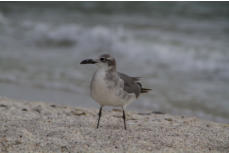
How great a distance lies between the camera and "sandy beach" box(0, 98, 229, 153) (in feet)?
14.0

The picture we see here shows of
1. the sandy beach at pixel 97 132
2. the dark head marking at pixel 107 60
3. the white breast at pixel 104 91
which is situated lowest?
the sandy beach at pixel 97 132

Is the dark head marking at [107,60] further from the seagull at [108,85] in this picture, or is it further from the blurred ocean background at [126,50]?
the blurred ocean background at [126,50]

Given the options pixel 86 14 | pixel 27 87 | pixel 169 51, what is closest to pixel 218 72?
pixel 169 51

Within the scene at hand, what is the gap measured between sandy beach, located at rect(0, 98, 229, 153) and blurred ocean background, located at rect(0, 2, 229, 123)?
3.79 ft

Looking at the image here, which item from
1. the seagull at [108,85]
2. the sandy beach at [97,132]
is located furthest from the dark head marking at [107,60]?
the sandy beach at [97,132]

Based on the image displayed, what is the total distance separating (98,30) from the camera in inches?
505

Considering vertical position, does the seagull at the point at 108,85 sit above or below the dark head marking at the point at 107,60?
below

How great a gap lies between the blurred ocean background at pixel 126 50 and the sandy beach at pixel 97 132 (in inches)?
45.4

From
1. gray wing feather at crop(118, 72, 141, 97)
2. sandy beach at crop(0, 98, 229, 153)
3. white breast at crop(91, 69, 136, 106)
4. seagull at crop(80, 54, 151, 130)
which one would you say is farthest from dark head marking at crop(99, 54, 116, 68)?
sandy beach at crop(0, 98, 229, 153)

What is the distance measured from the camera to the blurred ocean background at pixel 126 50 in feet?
25.3

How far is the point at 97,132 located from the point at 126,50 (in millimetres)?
6380

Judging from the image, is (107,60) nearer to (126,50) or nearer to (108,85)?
(108,85)

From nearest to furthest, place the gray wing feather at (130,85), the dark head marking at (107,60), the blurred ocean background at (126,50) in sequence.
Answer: the dark head marking at (107,60) → the gray wing feather at (130,85) → the blurred ocean background at (126,50)

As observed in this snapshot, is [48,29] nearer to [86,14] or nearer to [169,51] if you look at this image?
[86,14]
